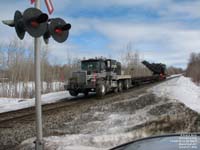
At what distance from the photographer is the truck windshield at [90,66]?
26.8 m

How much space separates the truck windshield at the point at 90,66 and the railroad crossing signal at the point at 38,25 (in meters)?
19.2

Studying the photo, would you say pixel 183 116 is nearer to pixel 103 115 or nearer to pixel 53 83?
pixel 103 115

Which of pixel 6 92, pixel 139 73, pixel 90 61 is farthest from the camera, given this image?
pixel 139 73

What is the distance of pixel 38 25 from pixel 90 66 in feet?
65.6

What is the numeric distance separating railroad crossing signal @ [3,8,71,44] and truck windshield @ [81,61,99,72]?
1918cm

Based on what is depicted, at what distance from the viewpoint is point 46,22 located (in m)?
6.97

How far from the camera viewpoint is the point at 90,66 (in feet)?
88.0

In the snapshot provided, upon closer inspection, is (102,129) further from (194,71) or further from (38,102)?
(194,71)

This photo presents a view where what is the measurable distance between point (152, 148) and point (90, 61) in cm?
2379

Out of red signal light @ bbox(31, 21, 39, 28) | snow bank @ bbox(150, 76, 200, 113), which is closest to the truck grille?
snow bank @ bbox(150, 76, 200, 113)

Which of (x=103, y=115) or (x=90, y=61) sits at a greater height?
(x=90, y=61)

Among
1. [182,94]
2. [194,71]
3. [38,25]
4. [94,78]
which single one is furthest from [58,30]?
[194,71]

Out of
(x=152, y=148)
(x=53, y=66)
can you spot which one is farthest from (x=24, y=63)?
(x=152, y=148)

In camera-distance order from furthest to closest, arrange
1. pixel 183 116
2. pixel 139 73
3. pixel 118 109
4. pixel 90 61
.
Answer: pixel 139 73, pixel 90 61, pixel 118 109, pixel 183 116
